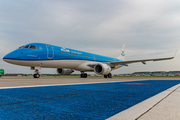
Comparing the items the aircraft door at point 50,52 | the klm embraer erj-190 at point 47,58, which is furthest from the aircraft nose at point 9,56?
the aircraft door at point 50,52

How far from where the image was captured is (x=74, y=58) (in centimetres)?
1562

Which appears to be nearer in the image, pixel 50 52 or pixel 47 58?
pixel 47 58

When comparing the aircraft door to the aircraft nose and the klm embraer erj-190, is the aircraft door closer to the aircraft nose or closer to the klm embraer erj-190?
the klm embraer erj-190

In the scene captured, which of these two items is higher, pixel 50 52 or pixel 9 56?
pixel 50 52

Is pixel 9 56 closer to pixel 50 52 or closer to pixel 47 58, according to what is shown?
pixel 47 58

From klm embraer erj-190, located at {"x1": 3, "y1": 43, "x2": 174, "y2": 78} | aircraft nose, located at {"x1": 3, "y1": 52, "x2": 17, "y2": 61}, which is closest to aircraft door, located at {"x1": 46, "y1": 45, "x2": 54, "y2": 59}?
klm embraer erj-190, located at {"x1": 3, "y1": 43, "x2": 174, "y2": 78}

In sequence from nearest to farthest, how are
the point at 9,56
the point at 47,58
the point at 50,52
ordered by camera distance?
the point at 9,56 → the point at 47,58 → the point at 50,52

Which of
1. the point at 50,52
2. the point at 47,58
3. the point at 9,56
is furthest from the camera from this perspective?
the point at 50,52

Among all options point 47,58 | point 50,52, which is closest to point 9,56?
point 47,58

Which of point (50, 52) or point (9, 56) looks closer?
point (9, 56)

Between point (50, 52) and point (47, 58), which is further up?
point (50, 52)

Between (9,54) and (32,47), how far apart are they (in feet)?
6.46

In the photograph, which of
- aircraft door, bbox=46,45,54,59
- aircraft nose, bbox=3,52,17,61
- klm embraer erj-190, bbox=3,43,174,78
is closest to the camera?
aircraft nose, bbox=3,52,17,61

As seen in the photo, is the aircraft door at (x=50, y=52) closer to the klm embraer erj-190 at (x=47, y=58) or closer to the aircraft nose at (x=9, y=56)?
the klm embraer erj-190 at (x=47, y=58)
